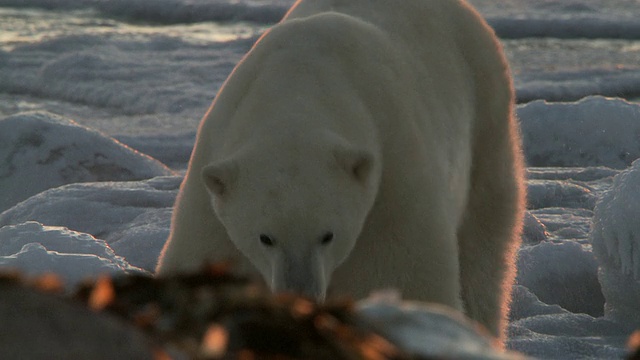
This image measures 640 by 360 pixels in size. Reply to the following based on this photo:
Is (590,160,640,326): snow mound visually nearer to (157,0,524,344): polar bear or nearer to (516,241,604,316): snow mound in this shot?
(516,241,604,316): snow mound

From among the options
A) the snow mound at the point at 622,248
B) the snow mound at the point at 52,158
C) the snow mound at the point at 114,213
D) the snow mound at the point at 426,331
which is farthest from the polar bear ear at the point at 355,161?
the snow mound at the point at 52,158

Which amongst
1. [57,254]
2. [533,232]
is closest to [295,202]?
[57,254]

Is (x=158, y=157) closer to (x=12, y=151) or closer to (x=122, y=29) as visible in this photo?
(x=12, y=151)

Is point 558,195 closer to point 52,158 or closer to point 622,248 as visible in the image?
point 622,248

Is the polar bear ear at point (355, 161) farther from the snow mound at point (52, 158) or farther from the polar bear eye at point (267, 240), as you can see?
the snow mound at point (52, 158)

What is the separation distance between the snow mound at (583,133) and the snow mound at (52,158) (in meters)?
2.81

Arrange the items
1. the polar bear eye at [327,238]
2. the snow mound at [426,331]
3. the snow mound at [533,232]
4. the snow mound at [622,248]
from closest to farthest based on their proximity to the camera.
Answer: the snow mound at [426,331] < the polar bear eye at [327,238] < the snow mound at [622,248] < the snow mound at [533,232]

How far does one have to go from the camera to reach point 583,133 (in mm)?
7816

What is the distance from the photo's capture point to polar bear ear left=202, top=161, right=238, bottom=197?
2.96 meters

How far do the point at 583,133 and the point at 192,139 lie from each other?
322cm

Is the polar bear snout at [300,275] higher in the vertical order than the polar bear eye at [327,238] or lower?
lower

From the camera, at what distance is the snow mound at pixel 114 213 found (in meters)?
5.50

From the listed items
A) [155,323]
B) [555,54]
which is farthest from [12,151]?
[555,54]

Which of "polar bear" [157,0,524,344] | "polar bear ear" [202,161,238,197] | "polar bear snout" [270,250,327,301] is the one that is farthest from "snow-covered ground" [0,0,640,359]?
"polar bear snout" [270,250,327,301]
